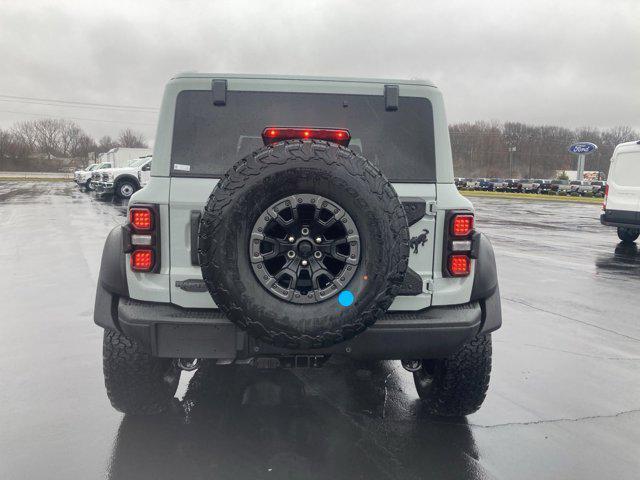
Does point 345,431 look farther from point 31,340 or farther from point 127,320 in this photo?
point 31,340

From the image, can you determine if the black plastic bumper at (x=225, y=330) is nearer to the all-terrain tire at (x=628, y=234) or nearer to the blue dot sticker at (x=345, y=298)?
the blue dot sticker at (x=345, y=298)

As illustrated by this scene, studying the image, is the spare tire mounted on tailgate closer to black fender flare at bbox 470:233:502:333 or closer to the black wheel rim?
the black wheel rim

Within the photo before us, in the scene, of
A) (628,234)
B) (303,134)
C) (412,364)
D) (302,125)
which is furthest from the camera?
(628,234)

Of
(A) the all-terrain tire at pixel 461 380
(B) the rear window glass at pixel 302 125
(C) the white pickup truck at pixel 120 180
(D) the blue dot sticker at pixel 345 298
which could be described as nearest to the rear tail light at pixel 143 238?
(B) the rear window glass at pixel 302 125

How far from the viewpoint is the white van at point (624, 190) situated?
464 inches

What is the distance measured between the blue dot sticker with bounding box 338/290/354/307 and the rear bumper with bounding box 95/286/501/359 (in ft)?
0.99

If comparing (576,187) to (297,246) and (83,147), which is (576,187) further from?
(83,147)

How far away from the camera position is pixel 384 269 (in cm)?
253

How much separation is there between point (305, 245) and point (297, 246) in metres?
0.04

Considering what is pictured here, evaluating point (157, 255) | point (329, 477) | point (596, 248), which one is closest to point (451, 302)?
point (329, 477)

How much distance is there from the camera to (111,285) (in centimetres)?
302

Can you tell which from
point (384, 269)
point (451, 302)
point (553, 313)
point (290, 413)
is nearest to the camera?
point (384, 269)

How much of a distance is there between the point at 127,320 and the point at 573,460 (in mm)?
2628

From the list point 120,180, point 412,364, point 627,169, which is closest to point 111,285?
point 412,364
